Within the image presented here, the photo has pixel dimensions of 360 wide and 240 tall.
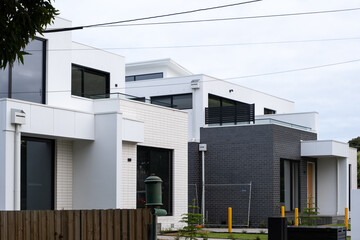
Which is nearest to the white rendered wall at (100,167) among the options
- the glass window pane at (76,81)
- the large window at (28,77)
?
the large window at (28,77)

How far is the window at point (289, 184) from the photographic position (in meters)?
29.5

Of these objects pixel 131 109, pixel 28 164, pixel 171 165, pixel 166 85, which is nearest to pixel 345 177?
pixel 166 85

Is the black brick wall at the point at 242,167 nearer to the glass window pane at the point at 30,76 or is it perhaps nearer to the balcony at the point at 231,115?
the balcony at the point at 231,115

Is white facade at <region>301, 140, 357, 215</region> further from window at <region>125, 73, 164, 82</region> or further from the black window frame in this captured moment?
window at <region>125, 73, 164, 82</region>

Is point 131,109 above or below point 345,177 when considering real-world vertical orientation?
above

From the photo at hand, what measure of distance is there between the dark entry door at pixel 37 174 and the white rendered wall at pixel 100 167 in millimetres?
962

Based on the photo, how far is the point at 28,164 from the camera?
18.9 m

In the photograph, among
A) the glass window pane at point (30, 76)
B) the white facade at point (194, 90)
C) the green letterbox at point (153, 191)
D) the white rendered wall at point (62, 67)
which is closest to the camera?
the green letterbox at point (153, 191)

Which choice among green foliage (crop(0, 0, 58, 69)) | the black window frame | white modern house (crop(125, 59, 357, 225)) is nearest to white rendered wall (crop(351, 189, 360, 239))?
white modern house (crop(125, 59, 357, 225))

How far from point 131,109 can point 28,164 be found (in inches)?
175

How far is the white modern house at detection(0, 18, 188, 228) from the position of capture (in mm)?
17889

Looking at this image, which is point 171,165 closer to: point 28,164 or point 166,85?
point 28,164

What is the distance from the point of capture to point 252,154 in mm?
28656

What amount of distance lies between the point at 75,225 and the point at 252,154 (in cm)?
1761
